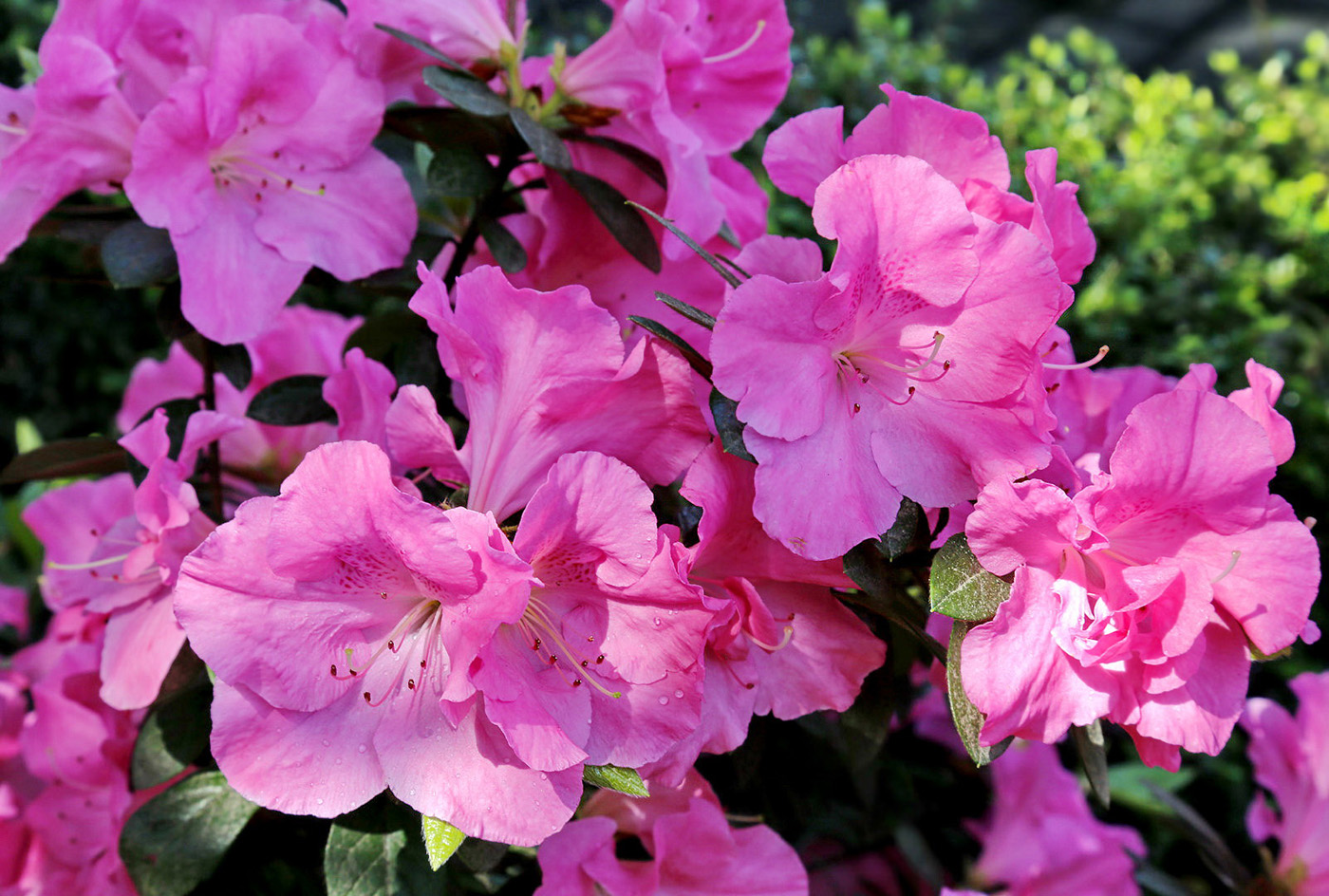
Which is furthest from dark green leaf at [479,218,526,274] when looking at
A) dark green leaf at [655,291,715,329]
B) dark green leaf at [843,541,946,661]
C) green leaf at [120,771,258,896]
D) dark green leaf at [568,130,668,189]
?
green leaf at [120,771,258,896]

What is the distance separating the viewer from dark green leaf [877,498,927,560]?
2.13 ft

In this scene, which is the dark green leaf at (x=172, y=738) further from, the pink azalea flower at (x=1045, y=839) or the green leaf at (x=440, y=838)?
the pink azalea flower at (x=1045, y=839)

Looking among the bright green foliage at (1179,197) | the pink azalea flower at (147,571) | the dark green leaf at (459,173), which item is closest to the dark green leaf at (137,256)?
the pink azalea flower at (147,571)

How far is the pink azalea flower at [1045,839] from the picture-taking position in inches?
43.1

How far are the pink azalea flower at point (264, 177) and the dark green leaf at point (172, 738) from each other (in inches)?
12.2

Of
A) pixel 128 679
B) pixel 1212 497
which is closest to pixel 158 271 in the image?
pixel 128 679

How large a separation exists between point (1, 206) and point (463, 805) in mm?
564

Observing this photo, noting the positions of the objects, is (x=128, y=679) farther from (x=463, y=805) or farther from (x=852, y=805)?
(x=852, y=805)

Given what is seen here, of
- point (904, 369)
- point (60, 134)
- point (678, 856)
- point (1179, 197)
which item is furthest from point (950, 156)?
point (1179, 197)

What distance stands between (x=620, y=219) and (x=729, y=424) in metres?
0.25

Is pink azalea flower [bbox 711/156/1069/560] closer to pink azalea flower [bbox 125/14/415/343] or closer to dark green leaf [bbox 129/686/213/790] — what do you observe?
pink azalea flower [bbox 125/14/415/343]

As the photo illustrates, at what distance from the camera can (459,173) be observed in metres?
0.85

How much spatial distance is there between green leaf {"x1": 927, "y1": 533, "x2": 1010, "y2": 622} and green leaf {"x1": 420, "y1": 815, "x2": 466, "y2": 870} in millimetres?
306

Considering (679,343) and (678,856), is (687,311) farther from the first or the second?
(678,856)
